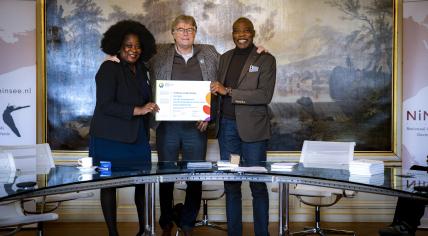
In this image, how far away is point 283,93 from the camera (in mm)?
6824

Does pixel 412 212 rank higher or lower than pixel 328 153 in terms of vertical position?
lower

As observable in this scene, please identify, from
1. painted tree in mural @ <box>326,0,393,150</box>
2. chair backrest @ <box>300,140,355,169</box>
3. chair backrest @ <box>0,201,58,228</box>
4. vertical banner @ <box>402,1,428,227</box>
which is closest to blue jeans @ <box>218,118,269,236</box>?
chair backrest @ <box>300,140,355,169</box>

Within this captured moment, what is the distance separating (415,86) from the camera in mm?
6551

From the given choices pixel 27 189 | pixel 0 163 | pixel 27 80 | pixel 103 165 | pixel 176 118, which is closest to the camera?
pixel 27 189

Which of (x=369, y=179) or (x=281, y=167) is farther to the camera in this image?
(x=281, y=167)

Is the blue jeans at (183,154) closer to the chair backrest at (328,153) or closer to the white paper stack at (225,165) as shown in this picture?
the white paper stack at (225,165)

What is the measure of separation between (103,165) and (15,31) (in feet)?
9.68

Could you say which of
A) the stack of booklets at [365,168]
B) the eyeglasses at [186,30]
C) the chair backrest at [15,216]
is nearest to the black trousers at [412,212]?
the stack of booklets at [365,168]

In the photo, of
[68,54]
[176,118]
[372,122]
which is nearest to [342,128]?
[372,122]

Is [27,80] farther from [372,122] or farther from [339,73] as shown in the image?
[372,122]

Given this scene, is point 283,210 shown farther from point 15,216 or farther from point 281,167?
point 15,216

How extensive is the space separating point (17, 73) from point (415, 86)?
15.0 ft

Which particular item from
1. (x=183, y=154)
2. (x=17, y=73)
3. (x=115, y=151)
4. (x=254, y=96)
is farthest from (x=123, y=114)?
(x=17, y=73)

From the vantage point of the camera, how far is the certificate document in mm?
5184
